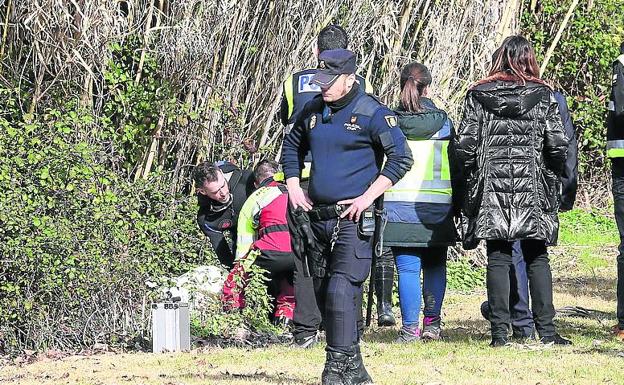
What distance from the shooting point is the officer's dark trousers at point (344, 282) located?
6332 millimetres

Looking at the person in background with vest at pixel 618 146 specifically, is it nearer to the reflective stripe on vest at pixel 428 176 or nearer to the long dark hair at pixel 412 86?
the reflective stripe on vest at pixel 428 176

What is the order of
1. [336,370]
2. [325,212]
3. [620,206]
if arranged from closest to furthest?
[336,370], [325,212], [620,206]

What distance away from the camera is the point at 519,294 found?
8.12 metres

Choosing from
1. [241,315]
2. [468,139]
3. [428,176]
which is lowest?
[241,315]

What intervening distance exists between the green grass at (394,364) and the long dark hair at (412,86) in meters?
1.73

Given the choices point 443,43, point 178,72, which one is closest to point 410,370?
point 178,72

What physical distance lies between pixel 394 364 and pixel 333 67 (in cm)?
204

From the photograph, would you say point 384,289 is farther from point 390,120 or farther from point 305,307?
point 390,120

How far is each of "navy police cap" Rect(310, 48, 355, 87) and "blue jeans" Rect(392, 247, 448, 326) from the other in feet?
8.32

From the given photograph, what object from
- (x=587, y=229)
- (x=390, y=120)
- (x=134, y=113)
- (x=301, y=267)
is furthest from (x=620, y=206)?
(x=587, y=229)

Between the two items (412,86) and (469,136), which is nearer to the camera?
(469,136)

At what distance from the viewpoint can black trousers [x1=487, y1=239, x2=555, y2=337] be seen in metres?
7.90

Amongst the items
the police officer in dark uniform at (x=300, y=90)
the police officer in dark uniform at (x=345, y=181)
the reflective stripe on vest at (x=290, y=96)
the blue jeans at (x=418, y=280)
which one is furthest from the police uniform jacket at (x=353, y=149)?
the blue jeans at (x=418, y=280)

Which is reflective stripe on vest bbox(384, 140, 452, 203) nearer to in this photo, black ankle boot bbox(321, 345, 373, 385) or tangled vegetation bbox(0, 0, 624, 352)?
tangled vegetation bbox(0, 0, 624, 352)
